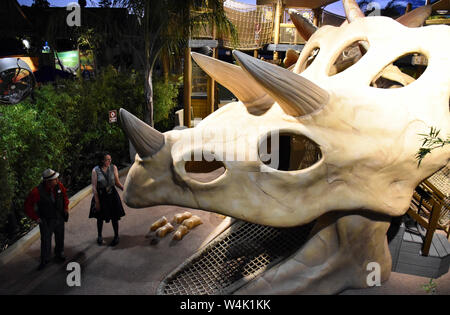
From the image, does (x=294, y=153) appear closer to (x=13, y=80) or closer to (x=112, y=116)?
(x=13, y=80)

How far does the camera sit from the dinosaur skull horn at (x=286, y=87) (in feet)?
10.5

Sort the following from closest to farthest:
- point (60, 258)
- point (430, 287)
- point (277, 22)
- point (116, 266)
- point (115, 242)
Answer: point (430, 287) → point (116, 266) → point (60, 258) → point (115, 242) → point (277, 22)

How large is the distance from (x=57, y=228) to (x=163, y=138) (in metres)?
2.70

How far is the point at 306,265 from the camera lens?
4.20m

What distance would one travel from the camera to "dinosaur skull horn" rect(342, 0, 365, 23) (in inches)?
204

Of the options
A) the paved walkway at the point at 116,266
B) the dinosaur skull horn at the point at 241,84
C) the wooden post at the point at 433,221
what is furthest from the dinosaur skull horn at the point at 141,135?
the wooden post at the point at 433,221

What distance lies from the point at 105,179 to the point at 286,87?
3399 millimetres

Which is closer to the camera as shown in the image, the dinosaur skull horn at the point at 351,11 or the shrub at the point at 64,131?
the dinosaur skull horn at the point at 351,11

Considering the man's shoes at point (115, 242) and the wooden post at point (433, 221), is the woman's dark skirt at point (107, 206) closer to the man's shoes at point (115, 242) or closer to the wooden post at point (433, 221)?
the man's shoes at point (115, 242)

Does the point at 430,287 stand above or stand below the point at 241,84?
below

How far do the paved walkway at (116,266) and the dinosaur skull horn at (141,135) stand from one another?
82.8 inches

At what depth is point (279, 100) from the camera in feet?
11.5

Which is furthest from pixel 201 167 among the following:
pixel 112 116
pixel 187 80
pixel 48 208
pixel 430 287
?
pixel 187 80

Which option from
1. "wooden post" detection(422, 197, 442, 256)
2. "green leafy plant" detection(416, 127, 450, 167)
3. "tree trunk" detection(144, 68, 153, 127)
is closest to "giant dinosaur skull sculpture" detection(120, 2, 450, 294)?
"green leafy plant" detection(416, 127, 450, 167)
